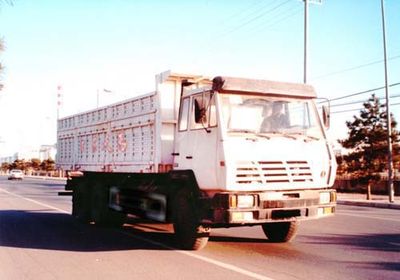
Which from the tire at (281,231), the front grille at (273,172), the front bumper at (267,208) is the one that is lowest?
the tire at (281,231)

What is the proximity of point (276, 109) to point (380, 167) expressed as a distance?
75.0ft

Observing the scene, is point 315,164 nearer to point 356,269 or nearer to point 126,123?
point 356,269

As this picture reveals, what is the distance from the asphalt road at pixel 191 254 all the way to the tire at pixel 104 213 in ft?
0.90

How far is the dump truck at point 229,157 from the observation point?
25.5ft

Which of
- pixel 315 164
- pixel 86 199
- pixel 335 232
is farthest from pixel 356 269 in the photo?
pixel 86 199

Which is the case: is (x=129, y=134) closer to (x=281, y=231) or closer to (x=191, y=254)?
(x=191, y=254)

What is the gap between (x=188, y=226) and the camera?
8.40 m

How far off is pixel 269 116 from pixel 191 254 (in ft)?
8.80

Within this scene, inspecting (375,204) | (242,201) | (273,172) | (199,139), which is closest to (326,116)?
(273,172)

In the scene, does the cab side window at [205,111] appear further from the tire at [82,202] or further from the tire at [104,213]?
the tire at [82,202]

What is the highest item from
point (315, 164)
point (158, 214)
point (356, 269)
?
point (315, 164)

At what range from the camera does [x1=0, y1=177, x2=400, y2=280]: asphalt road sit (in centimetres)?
695

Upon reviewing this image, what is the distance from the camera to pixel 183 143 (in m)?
8.80

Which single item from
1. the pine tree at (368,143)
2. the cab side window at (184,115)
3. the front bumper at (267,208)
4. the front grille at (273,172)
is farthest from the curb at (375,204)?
the cab side window at (184,115)
